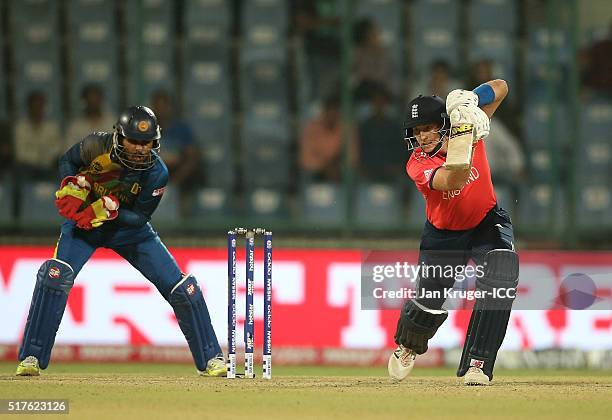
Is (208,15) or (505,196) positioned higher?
(208,15)

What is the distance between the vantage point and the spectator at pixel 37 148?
1221cm

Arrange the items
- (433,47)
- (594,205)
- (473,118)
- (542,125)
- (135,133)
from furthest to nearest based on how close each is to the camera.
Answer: (433,47) < (542,125) < (594,205) < (135,133) < (473,118)

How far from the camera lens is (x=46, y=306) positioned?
8336mm

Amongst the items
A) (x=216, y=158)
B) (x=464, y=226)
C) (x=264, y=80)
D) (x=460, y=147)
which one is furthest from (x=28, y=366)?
(x=264, y=80)

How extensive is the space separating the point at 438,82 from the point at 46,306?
5.32 metres

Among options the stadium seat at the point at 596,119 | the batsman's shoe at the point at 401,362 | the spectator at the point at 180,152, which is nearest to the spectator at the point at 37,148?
the spectator at the point at 180,152

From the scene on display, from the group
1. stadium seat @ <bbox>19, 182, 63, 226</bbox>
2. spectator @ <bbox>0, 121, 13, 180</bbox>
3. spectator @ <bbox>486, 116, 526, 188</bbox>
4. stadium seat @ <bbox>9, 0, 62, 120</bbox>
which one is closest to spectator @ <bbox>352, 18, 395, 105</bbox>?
spectator @ <bbox>486, 116, 526, 188</bbox>

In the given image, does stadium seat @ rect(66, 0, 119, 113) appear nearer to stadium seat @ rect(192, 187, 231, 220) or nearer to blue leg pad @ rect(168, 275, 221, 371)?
stadium seat @ rect(192, 187, 231, 220)

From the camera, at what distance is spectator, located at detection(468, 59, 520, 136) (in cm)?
1234

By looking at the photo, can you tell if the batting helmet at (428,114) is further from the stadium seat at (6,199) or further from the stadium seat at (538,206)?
the stadium seat at (6,199)

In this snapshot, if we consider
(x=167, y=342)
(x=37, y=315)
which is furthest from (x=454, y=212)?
(x=167, y=342)

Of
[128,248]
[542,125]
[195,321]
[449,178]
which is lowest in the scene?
[195,321]

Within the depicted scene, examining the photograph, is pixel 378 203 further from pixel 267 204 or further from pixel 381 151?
pixel 267 204
